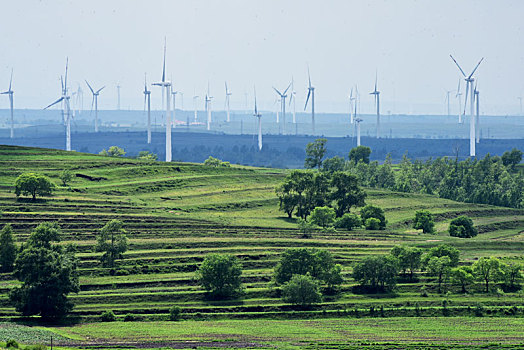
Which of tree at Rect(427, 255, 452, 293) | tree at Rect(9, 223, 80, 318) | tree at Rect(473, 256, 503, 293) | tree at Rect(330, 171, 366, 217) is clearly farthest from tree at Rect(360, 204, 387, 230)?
tree at Rect(9, 223, 80, 318)

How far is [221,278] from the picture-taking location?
12431cm

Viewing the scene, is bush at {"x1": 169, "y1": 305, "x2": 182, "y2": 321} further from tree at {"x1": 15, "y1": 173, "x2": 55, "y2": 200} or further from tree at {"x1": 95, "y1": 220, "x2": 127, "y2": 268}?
tree at {"x1": 15, "y1": 173, "x2": 55, "y2": 200}

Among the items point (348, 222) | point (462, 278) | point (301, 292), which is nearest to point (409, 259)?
point (462, 278)

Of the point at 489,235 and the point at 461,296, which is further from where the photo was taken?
Result: the point at 489,235

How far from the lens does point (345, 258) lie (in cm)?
14650

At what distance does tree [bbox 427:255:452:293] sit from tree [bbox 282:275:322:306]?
787 inches

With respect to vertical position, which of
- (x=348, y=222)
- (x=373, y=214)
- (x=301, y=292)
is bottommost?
(x=301, y=292)

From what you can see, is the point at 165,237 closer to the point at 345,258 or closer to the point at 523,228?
the point at 345,258

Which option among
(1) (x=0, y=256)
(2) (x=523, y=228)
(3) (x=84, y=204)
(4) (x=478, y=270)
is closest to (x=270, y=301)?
(4) (x=478, y=270)

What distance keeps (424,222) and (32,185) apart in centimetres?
7762

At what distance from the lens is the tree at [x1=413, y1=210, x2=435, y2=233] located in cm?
18175

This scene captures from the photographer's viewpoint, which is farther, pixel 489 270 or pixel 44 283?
pixel 489 270

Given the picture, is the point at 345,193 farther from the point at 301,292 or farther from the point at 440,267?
the point at 301,292

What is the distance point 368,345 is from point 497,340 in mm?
15398
